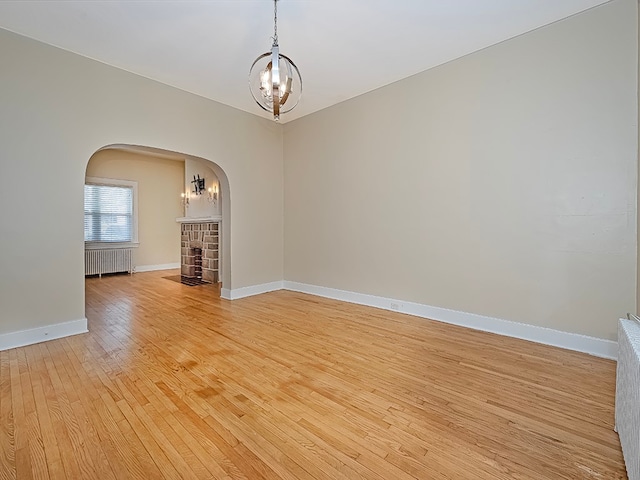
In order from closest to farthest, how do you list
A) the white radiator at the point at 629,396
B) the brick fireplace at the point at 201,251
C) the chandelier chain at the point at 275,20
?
the white radiator at the point at 629,396 → the chandelier chain at the point at 275,20 → the brick fireplace at the point at 201,251

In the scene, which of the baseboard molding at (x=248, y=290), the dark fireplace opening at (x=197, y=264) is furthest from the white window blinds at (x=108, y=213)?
the baseboard molding at (x=248, y=290)

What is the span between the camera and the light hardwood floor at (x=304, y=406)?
148 cm

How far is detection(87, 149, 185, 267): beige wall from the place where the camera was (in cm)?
753

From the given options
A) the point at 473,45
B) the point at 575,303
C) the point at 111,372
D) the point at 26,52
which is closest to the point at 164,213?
the point at 26,52

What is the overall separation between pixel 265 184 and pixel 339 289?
2.31m

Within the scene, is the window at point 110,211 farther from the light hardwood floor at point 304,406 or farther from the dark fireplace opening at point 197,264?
the light hardwood floor at point 304,406

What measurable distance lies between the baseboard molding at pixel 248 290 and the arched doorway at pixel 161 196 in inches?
58.8

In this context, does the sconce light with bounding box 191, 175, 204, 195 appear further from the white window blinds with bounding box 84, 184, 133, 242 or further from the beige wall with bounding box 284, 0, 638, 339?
the beige wall with bounding box 284, 0, 638, 339

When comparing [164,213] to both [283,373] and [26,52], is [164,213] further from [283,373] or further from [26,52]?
[283,373]

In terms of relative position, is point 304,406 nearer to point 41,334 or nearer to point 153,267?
point 41,334

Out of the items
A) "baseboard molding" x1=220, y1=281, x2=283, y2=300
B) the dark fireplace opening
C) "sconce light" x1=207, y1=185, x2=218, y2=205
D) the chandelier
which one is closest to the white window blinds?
the dark fireplace opening

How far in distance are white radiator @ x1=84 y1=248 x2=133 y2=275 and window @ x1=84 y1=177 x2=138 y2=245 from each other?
25 cm

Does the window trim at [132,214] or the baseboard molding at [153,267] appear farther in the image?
the baseboard molding at [153,267]

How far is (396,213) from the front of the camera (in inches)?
161
